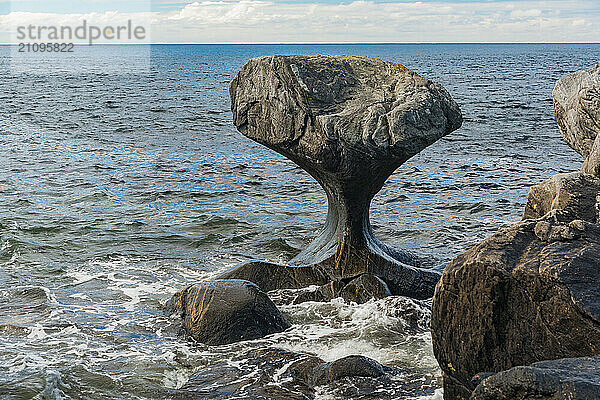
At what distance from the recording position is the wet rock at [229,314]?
7.00m

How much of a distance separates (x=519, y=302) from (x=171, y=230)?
8.51m

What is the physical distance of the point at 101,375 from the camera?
632 cm

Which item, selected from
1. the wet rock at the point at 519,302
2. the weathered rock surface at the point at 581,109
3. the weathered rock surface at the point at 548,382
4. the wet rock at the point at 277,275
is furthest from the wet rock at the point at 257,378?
the weathered rock surface at the point at 581,109

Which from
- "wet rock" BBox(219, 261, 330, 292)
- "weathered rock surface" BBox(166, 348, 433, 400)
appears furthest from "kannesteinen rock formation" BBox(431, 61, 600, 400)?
"wet rock" BBox(219, 261, 330, 292)

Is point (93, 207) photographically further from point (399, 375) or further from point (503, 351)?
point (503, 351)

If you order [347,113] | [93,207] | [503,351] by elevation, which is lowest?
[93,207]

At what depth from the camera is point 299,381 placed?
19.6 ft

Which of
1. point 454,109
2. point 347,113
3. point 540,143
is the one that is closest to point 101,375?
point 347,113

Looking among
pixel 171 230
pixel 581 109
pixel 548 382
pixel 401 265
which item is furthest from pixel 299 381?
pixel 171 230

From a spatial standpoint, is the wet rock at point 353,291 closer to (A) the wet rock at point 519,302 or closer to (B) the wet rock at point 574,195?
(B) the wet rock at point 574,195

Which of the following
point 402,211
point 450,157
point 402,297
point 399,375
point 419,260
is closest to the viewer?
point 399,375

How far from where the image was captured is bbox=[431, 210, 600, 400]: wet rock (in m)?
4.08

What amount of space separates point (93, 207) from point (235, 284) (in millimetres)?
6985

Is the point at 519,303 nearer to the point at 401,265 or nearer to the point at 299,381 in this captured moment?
the point at 299,381
